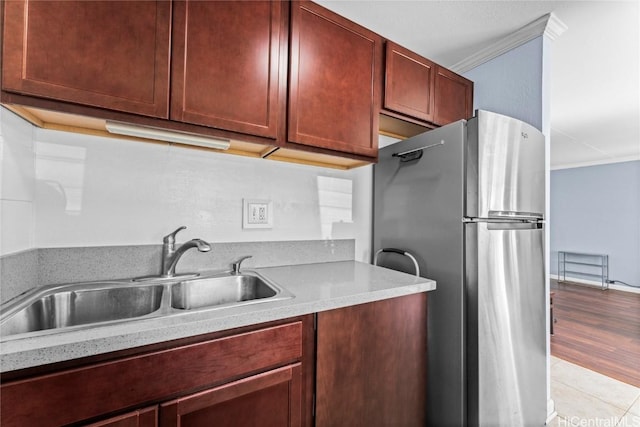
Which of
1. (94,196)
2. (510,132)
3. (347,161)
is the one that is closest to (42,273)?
(94,196)

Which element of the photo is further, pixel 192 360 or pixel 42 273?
pixel 42 273

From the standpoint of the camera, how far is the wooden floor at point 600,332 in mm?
2342

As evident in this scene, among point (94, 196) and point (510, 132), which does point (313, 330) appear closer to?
point (94, 196)

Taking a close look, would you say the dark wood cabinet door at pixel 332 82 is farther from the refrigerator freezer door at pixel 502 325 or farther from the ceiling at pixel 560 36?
the refrigerator freezer door at pixel 502 325

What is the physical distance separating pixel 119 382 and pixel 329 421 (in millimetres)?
694

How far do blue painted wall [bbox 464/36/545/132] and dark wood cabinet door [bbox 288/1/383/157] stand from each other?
3.18 feet

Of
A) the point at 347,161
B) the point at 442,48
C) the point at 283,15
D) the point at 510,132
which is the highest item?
the point at 442,48

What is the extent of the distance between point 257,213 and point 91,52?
0.89 meters

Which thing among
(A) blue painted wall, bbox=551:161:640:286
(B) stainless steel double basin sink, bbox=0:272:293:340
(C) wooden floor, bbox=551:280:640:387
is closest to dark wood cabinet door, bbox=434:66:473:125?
(B) stainless steel double basin sink, bbox=0:272:293:340

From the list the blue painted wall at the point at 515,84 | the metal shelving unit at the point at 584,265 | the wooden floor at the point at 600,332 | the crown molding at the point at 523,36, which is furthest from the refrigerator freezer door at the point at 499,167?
the metal shelving unit at the point at 584,265

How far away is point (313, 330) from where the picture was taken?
3.23ft

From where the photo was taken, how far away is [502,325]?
1.33m

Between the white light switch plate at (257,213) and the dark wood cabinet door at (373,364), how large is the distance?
69 centimetres

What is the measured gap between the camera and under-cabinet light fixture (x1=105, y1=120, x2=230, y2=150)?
3.42ft
